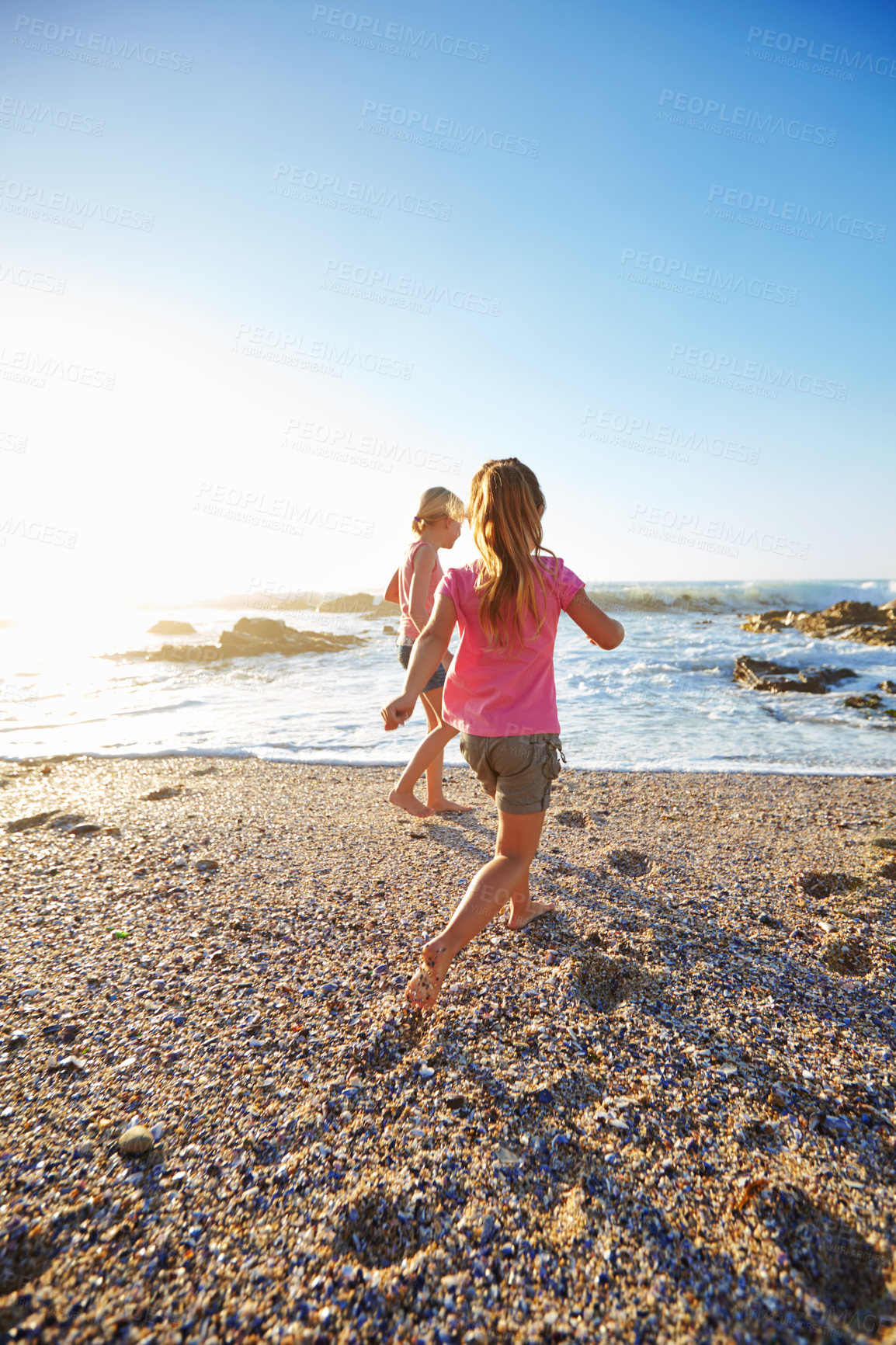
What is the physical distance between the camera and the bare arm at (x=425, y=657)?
237cm

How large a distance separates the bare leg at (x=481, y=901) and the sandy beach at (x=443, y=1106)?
0.39 ft

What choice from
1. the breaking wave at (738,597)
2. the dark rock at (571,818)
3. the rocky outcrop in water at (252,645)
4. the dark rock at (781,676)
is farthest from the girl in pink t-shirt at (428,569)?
the breaking wave at (738,597)

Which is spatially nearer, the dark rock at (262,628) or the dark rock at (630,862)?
the dark rock at (630,862)

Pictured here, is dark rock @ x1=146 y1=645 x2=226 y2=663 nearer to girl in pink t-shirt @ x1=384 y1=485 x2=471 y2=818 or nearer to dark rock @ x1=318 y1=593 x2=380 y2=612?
girl in pink t-shirt @ x1=384 y1=485 x2=471 y2=818

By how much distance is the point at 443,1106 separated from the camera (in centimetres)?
174

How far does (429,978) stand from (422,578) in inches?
94.6

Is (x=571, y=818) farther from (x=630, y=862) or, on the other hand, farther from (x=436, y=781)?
(x=436, y=781)

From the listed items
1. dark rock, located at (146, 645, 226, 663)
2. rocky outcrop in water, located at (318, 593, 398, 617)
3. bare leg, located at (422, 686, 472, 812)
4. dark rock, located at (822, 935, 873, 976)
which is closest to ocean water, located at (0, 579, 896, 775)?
dark rock, located at (146, 645, 226, 663)

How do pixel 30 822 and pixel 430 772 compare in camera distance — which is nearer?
pixel 30 822

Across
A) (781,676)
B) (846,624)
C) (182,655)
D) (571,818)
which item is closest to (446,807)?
(571,818)

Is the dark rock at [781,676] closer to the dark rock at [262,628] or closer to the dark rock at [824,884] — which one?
the dark rock at [824,884]

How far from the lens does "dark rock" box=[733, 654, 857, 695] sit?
394 inches

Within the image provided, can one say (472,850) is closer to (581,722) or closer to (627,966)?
(627,966)

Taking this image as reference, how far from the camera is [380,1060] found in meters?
1.92
